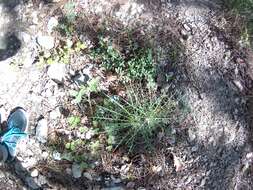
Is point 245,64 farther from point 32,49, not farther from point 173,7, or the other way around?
point 32,49

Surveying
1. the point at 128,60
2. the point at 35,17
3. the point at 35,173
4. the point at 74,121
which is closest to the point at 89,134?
the point at 74,121

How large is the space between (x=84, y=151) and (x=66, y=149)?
138mm

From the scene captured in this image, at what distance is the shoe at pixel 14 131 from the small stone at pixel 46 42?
55 centimetres

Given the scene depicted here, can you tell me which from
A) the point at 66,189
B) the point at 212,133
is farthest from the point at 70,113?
the point at 212,133

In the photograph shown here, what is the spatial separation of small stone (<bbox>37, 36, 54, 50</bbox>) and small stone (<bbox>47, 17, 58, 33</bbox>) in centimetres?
7

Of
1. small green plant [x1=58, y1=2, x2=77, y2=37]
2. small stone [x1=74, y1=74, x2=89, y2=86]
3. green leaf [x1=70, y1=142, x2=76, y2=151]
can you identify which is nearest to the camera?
green leaf [x1=70, y1=142, x2=76, y2=151]

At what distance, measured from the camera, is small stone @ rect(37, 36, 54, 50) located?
12.0ft

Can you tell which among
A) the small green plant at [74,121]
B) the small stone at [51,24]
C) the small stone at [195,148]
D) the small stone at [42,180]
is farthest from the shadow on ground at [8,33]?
the small stone at [195,148]

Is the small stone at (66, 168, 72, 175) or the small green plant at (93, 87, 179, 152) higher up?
the small green plant at (93, 87, 179, 152)

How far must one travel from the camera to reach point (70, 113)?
3.51m

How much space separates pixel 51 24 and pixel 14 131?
92 cm

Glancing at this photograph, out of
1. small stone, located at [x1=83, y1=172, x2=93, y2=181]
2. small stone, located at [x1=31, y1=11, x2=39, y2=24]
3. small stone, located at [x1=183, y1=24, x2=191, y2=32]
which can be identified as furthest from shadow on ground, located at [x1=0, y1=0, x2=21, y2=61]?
small stone, located at [x1=183, y1=24, x2=191, y2=32]

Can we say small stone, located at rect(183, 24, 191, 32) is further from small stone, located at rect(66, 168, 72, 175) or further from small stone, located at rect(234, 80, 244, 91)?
small stone, located at rect(66, 168, 72, 175)

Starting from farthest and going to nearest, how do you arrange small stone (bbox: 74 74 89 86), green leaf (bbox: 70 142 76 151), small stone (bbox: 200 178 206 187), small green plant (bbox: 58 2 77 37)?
small green plant (bbox: 58 2 77 37) → small stone (bbox: 74 74 89 86) → green leaf (bbox: 70 142 76 151) → small stone (bbox: 200 178 206 187)
